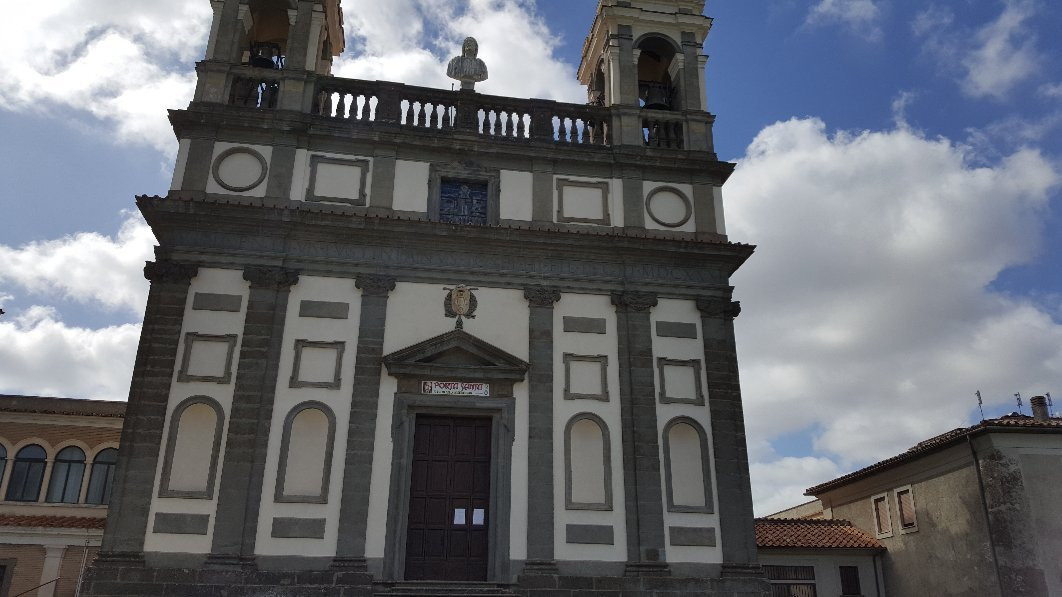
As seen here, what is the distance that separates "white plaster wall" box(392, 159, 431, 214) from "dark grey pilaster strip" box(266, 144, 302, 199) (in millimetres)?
2159

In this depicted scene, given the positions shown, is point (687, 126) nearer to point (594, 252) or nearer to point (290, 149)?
point (594, 252)

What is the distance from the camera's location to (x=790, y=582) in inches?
853

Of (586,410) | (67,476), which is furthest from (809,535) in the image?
(67,476)

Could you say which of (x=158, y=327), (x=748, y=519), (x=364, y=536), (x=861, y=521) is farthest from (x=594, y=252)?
(x=861, y=521)

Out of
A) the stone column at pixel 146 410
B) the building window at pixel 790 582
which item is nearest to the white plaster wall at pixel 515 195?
the stone column at pixel 146 410

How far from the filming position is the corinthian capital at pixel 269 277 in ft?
54.0

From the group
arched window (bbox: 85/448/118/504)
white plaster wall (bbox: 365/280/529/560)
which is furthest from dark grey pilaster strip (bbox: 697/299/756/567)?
arched window (bbox: 85/448/118/504)

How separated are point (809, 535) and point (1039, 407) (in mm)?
7750

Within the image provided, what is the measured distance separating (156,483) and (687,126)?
529 inches

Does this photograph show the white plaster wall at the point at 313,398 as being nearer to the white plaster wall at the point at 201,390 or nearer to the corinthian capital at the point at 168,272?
the white plaster wall at the point at 201,390

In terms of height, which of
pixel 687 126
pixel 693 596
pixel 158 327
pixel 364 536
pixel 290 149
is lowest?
pixel 693 596

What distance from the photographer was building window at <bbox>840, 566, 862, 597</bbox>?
2245 cm

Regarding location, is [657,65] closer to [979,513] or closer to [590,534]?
[590,534]

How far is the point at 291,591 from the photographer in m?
14.4
